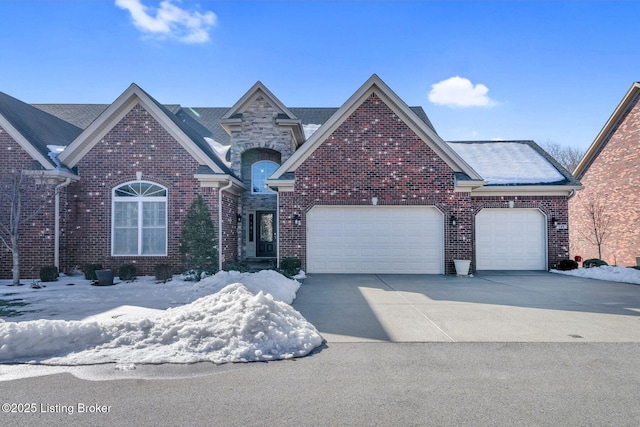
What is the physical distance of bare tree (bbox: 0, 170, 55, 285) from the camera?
11.3 m

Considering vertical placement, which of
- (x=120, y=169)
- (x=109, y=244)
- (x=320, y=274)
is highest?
(x=120, y=169)

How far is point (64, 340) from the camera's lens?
17.2 feet

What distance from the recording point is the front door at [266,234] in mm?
17422

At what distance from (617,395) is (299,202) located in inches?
426

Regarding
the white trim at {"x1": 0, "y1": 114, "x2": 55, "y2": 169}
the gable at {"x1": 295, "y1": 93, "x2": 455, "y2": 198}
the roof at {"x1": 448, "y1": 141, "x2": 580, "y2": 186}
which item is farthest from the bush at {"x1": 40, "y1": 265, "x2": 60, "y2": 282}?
the roof at {"x1": 448, "y1": 141, "x2": 580, "y2": 186}

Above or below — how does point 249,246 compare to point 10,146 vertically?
below

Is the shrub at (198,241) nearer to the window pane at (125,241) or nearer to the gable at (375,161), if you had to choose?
the window pane at (125,241)

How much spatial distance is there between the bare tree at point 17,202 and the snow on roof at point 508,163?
1595cm

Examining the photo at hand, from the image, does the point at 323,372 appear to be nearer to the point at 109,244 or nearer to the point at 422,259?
the point at 422,259

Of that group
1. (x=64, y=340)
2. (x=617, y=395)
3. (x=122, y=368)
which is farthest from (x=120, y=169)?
(x=617, y=395)

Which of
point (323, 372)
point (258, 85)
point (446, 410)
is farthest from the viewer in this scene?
point (258, 85)

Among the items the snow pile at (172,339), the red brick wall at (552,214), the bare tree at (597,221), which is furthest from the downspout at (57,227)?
the bare tree at (597,221)

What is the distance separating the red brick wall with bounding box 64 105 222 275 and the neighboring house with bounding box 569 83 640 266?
707 inches

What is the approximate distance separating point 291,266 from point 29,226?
337 inches
